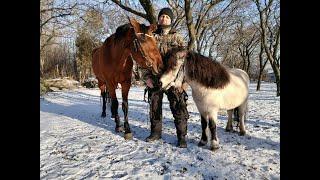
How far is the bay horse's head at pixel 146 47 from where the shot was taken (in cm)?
382

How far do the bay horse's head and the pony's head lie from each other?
0.47ft

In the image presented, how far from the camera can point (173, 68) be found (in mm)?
3754

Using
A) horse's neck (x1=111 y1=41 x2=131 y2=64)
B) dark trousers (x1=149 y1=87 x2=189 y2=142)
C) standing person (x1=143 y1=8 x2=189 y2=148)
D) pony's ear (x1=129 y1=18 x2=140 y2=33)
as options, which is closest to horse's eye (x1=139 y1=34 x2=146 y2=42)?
pony's ear (x1=129 y1=18 x2=140 y2=33)

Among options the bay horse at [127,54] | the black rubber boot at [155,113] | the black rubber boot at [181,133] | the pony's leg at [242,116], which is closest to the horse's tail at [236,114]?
the pony's leg at [242,116]

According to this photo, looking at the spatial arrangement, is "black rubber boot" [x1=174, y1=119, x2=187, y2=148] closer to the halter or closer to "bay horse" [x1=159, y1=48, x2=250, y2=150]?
"bay horse" [x1=159, y1=48, x2=250, y2=150]

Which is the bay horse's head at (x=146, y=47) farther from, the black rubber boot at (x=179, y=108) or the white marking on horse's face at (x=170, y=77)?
the black rubber boot at (x=179, y=108)

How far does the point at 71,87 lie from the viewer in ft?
69.4

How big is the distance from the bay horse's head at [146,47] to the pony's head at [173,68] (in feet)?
0.47

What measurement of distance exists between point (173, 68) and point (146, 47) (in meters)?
0.50

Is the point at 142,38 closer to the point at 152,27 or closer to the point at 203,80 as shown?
the point at 152,27

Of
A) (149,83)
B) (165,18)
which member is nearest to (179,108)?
(149,83)

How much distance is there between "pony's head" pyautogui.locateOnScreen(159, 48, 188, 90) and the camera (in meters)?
3.73
